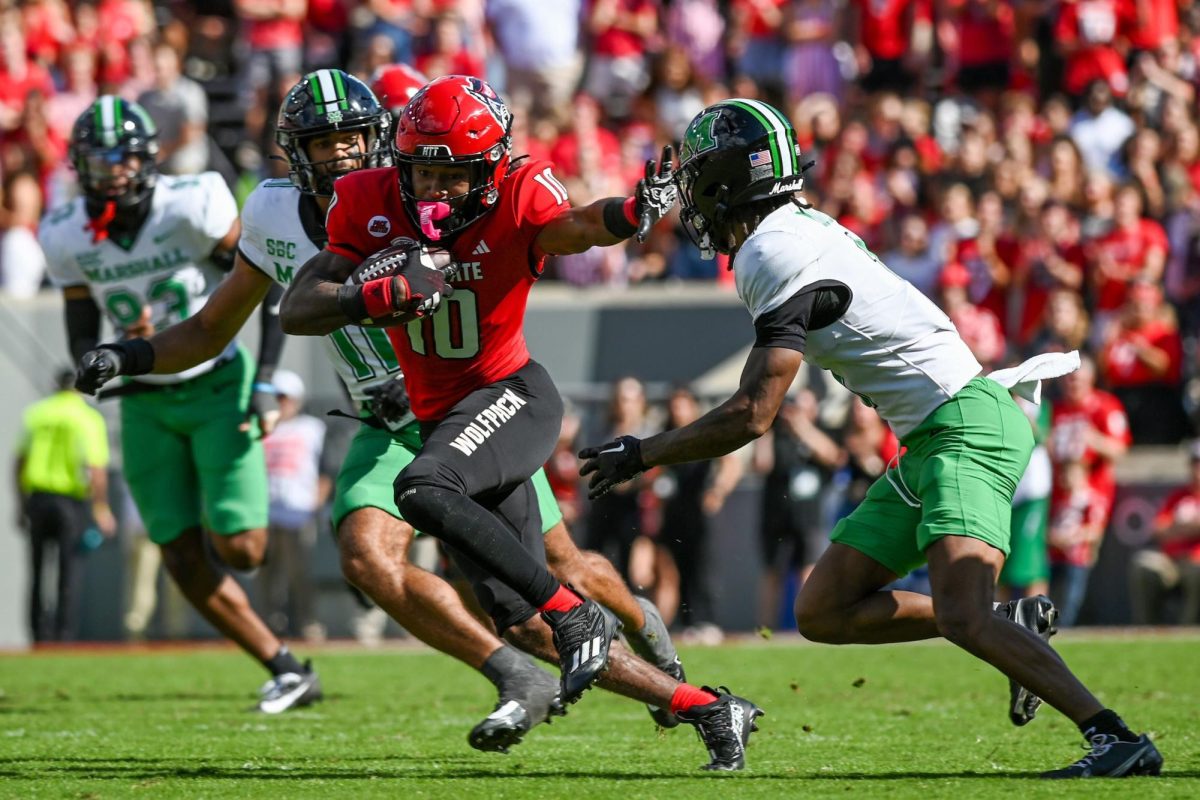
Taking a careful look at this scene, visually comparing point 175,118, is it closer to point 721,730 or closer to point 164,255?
point 164,255

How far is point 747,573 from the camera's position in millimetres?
12312

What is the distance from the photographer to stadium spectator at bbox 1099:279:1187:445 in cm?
1148

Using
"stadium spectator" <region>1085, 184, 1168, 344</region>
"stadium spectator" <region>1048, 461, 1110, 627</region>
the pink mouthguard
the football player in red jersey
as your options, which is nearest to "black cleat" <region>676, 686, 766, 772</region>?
the football player in red jersey

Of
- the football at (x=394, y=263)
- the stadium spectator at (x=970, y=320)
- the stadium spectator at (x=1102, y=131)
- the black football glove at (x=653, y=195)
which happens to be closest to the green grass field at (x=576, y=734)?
the football at (x=394, y=263)

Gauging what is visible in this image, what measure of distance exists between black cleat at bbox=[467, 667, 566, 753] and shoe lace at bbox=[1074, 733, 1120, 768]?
55.7 inches

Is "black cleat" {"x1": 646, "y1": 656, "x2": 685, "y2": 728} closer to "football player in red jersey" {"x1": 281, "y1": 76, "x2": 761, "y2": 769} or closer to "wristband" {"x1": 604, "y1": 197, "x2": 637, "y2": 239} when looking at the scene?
"football player in red jersey" {"x1": 281, "y1": 76, "x2": 761, "y2": 769}

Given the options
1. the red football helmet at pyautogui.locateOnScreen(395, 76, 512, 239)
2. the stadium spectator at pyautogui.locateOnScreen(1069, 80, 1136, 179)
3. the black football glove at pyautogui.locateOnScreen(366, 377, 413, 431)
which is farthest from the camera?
the stadium spectator at pyautogui.locateOnScreen(1069, 80, 1136, 179)

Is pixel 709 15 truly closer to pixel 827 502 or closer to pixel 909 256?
pixel 909 256

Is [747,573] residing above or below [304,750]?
below

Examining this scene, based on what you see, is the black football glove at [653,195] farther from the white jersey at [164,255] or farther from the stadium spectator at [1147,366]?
the stadium spectator at [1147,366]

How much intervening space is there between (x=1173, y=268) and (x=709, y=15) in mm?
4829

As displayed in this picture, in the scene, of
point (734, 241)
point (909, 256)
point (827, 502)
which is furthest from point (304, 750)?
point (909, 256)

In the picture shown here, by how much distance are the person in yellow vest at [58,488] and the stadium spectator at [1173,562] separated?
271 inches

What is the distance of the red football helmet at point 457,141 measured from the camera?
530 cm
